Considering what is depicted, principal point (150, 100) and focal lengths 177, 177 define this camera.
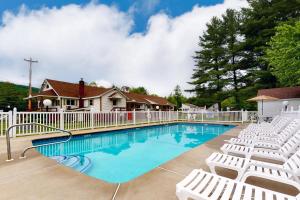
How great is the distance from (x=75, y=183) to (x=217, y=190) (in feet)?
7.03

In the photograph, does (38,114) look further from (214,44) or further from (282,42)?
(214,44)

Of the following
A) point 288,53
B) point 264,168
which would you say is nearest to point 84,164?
point 264,168

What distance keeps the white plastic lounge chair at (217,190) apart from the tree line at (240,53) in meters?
15.3

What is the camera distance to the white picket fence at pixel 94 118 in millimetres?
7345

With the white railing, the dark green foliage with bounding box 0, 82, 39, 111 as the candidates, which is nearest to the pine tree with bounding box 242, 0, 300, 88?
the white railing

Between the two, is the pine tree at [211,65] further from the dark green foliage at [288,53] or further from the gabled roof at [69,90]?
the gabled roof at [69,90]

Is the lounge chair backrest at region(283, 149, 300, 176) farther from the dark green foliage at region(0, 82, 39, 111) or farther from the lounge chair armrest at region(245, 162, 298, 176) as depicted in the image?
the dark green foliage at region(0, 82, 39, 111)

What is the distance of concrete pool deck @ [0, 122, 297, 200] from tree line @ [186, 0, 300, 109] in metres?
14.8

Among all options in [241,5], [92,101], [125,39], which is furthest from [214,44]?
[92,101]

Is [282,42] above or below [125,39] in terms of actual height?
below

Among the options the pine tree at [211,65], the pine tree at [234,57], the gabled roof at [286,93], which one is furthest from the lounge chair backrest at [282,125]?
the pine tree at [211,65]

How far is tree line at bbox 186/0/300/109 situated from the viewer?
1962cm

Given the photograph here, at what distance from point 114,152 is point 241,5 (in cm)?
2622

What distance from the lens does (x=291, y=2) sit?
1870cm
